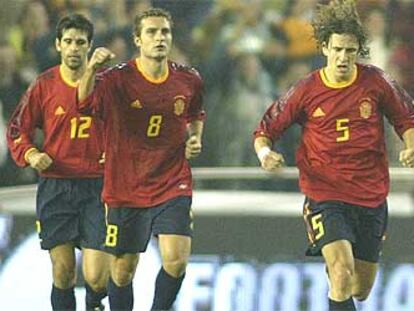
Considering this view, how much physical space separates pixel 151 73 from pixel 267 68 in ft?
4.86

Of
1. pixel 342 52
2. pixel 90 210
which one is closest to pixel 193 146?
pixel 342 52

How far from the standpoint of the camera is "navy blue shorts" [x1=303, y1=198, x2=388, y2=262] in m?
6.84

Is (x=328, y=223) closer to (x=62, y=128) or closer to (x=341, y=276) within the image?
(x=341, y=276)

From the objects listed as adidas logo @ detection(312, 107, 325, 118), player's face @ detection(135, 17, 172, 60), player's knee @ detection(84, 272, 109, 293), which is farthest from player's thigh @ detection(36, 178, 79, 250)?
adidas logo @ detection(312, 107, 325, 118)

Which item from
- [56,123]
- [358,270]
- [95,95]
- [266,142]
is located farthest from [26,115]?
[358,270]

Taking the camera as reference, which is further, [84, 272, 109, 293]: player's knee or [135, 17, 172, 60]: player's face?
[84, 272, 109, 293]: player's knee

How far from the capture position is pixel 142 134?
23.6 feet

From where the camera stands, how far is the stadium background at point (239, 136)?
852 centimetres

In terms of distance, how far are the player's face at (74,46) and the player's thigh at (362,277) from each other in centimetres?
189

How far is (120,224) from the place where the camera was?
7.22m

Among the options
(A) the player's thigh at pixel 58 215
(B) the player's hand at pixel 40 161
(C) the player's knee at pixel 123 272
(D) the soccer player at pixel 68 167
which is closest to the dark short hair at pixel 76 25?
(D) the soccer player at pixel 68 167

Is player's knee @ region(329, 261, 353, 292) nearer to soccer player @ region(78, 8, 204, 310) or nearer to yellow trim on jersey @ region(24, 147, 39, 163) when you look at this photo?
soccer player @ region(78, 8, 204, 310)

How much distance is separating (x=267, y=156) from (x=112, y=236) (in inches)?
38.5

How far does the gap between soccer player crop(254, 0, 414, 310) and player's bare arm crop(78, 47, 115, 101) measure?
35.6 inches
